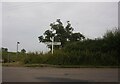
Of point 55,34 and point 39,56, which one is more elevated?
point 55,34

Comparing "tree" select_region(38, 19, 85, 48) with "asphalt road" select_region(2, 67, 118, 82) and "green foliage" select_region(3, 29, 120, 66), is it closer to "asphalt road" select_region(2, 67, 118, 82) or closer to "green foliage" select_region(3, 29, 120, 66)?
"green foliage" select_region(3, 29, 120, 66)

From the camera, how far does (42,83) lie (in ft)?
41.4

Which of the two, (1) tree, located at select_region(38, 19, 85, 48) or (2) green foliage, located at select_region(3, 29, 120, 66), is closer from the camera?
(2) green foliage, located at select_region(3, 29, 120, 66)

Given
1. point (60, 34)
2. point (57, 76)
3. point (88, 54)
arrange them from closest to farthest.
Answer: point (57, 76) < point (88, 54) < point (60, 34)

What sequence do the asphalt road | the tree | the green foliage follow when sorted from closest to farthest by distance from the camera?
1. the asphalt road
2. the green foliage
3. the tree

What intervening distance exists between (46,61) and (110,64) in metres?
7.53

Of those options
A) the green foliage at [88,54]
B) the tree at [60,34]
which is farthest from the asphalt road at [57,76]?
the tree at [60,34]

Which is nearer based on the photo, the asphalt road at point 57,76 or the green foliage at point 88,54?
the asphalt road at point 57,76

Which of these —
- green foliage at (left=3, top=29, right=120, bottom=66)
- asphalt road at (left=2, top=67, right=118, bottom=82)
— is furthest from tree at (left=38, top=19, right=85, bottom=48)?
asphalt road at (left=2, top=67, right=118, bottom=82)

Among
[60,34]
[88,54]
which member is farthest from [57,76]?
[60,34]

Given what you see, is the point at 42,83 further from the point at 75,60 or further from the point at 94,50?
the point at 94,50

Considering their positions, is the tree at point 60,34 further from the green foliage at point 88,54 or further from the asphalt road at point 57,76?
the asphalt road at point 57,76

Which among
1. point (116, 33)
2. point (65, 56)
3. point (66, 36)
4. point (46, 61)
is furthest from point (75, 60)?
point (66, 36)

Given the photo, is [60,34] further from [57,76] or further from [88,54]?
[57,76]
